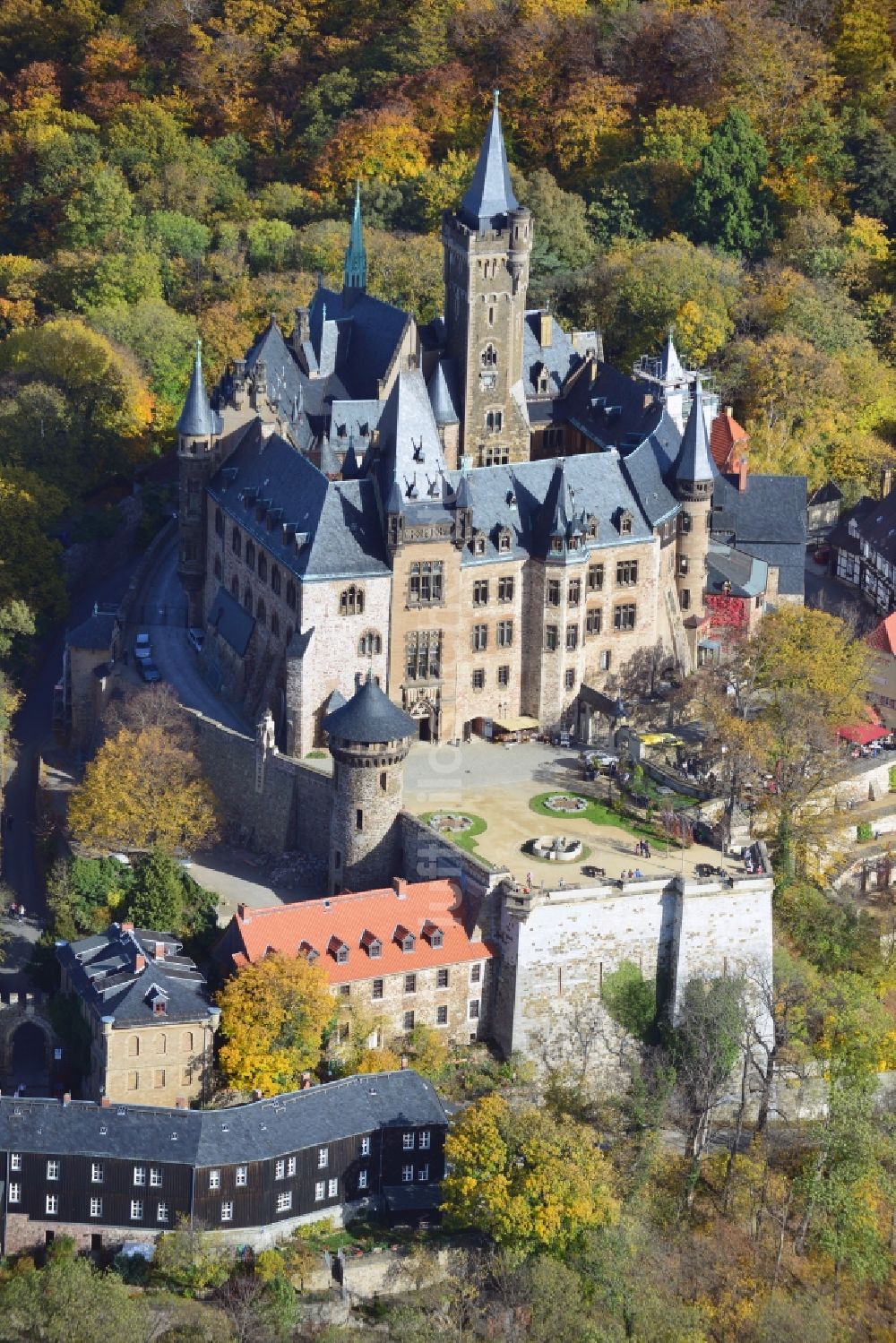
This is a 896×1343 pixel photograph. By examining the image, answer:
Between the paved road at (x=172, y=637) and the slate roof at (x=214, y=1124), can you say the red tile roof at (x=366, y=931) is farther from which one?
the paved road at (x=172, y=637)

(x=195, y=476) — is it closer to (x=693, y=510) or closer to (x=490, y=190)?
(x=490, y=190)

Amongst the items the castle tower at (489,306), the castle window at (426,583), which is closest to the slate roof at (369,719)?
the castle window at (426,583)

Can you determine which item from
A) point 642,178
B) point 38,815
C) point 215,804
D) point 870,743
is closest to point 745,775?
point 870,743

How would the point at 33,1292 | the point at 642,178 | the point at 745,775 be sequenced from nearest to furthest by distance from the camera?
the point at 33,1292, the point at 745,775, the point at 642,178

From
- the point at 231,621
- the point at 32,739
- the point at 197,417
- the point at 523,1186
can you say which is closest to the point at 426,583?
the point at 231,621

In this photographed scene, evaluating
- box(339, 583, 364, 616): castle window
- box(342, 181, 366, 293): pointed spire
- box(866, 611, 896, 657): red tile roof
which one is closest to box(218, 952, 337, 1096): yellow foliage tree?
box(339, 583, 364, 616): castle window

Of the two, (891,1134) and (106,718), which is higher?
(106,718)

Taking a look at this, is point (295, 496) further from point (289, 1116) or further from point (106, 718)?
point (289, 1116)

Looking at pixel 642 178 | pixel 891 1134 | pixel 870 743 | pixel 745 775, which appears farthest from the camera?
pixel 642 178
